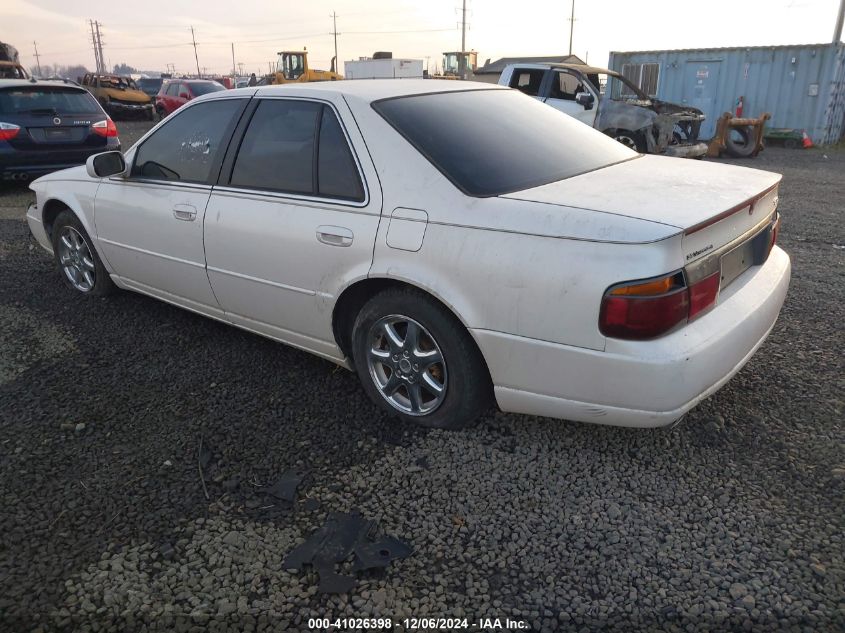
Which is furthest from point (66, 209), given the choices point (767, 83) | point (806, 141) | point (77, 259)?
point (767, 83)

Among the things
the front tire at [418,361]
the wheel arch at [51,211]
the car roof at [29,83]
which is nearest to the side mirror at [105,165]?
the wheel arch at [51,211]

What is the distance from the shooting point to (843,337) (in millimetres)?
3967

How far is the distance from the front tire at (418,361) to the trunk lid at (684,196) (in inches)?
25.6

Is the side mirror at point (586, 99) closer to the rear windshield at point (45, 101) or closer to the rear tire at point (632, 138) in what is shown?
the rear tire at point (632, 138)

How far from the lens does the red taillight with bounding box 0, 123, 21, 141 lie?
27.3 feet

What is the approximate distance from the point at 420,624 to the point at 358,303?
1567mm

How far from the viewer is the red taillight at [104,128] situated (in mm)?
9109

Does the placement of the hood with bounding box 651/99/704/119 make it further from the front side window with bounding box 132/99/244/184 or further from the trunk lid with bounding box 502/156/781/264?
the front side window with bounding box 132/99/244/184

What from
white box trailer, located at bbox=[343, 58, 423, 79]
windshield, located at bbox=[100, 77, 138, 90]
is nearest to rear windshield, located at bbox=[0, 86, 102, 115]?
windshield, located at bbox=[100, 77, 138, 90]

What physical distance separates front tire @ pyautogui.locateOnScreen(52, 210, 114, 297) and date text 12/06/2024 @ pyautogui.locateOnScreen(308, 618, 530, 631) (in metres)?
3.61

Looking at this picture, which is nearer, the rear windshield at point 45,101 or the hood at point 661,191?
the hood at point 661,191

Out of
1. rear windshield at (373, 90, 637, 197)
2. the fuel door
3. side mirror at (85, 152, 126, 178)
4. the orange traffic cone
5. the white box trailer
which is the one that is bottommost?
the orange traffic cone

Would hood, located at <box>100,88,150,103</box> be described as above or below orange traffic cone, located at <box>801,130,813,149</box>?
above

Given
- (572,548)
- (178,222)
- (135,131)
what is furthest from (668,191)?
(135,131)
